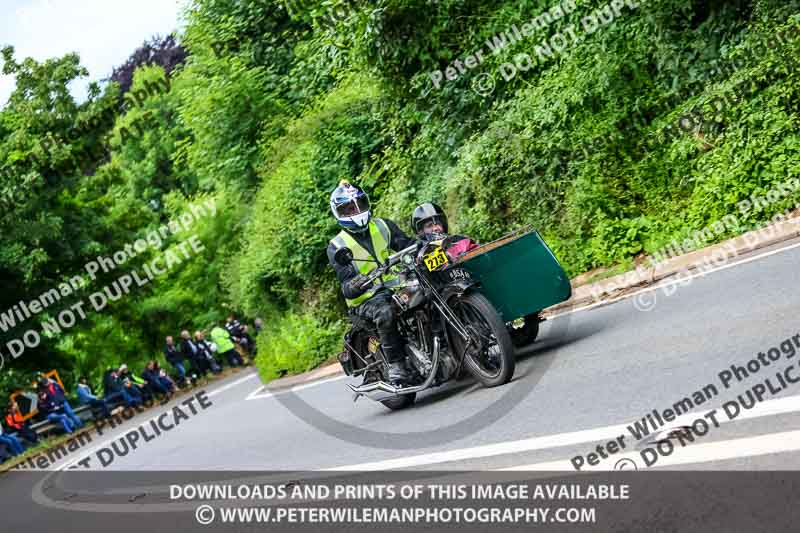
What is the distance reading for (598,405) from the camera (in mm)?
6867

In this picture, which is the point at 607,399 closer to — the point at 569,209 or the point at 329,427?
the point at 329,427

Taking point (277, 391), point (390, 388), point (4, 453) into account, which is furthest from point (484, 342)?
point (4, 453)

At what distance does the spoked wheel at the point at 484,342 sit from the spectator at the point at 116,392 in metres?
20.7

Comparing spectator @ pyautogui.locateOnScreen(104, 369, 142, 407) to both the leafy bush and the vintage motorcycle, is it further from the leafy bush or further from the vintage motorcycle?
the vintage motorcycle

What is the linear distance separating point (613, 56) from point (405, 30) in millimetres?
4461

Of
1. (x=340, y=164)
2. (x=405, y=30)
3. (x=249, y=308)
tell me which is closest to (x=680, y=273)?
(x=405, y=30)

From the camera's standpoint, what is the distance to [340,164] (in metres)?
21.6

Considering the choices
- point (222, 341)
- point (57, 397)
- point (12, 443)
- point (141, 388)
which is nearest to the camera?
point (12, 443)

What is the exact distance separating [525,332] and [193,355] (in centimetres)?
2177

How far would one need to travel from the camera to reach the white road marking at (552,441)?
17.8 feet

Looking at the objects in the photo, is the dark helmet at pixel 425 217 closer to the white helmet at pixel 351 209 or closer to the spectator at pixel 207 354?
the white helmet at pixel 351 209

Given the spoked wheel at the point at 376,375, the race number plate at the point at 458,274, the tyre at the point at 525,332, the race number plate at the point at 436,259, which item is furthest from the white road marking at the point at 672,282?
the race number plate at the point at 436,259

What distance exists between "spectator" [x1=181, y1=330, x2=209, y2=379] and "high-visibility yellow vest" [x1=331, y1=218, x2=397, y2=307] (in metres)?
22.0

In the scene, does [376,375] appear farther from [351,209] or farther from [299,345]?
[299,345]
